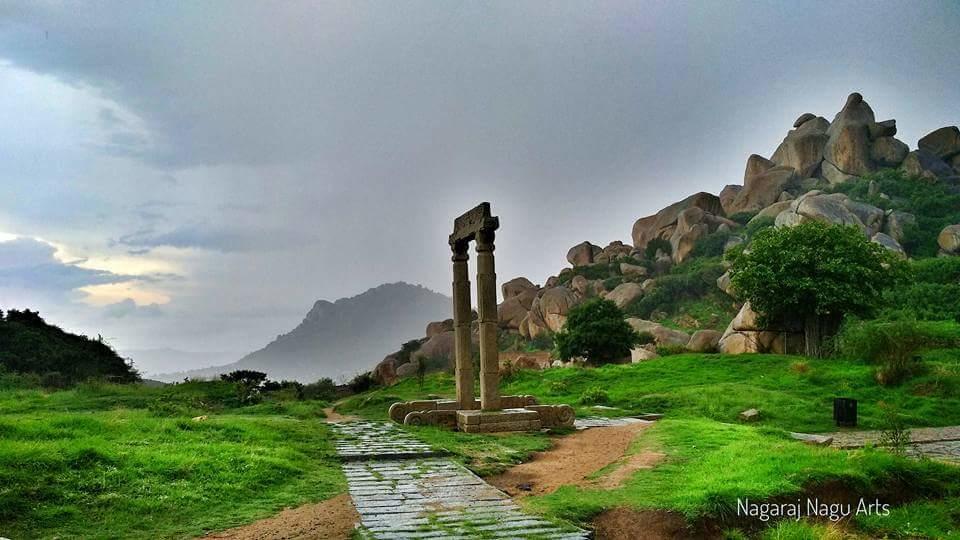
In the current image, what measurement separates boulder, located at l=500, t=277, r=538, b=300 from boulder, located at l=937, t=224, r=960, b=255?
106 feet

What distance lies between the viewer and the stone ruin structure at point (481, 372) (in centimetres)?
1392

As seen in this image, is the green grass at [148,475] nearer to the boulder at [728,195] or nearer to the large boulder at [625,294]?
the large boulder at [625,294]

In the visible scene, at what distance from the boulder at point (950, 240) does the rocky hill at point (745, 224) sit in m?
0.08

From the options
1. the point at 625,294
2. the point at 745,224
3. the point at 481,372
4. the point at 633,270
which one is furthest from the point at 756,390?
the point at 745,224

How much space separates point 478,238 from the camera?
14398 millimetres

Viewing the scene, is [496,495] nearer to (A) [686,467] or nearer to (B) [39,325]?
(A) [686,467]

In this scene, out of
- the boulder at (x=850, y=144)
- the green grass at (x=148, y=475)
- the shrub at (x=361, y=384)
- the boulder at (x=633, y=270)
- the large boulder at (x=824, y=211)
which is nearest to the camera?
the green grass at (x=148, y=475)

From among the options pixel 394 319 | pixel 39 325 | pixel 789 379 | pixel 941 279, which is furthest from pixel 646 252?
pixel 394 319

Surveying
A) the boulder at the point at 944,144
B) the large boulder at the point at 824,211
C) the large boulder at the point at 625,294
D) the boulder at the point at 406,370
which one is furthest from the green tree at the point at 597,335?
the boulder at the point at 944,144

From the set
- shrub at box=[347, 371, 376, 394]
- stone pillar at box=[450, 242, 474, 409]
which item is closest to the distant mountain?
shrub at box=[347, 371, 376, 394]

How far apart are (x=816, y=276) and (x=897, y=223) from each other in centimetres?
2609

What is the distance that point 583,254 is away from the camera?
71562mm

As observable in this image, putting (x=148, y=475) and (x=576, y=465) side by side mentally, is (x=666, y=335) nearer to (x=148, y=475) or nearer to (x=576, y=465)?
(x=576, y=465)

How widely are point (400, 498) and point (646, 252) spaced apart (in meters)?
60.6
